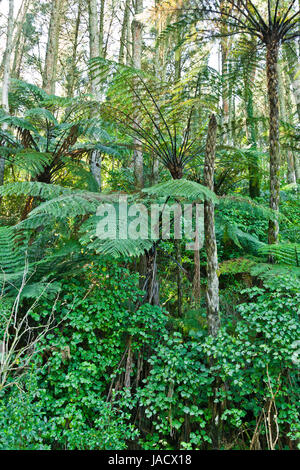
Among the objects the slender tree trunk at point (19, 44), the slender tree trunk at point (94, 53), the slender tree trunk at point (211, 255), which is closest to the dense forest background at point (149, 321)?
the slender tree trunk at point (211, 255)

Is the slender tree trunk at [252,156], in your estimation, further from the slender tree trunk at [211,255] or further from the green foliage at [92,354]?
the green foliage at [92,354]

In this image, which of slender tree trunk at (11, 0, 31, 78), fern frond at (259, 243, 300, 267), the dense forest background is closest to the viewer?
the dense forest background

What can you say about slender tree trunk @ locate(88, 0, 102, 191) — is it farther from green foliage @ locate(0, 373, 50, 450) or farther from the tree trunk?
green foliage @ locate(0, 373, 50, 450)

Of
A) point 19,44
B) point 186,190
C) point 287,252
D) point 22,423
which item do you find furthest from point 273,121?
point 19,44

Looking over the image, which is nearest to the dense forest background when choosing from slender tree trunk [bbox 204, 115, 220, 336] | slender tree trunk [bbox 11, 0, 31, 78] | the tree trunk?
slender tree trunk [bbox 204, 115, 220, 336]

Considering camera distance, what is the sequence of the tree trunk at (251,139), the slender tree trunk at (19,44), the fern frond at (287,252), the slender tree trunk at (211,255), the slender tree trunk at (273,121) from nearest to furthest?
1. the slender tree trunk at (211,255)
2. the fern frond at (287,252)
3. the slender tree trunk at (273,121)
4. the tree trunk at (251,139)
5. the slender tree trunk at (19,44)

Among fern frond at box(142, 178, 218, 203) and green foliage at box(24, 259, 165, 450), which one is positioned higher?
fern frond at box(142, 178, 218, 203)

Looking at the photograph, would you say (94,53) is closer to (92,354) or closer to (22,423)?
(92,354)

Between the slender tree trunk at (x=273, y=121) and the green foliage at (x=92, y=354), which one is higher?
the slender tree trunk at (x=273, y=121)

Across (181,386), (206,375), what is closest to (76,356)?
(181,386)

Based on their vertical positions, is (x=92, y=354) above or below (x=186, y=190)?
below

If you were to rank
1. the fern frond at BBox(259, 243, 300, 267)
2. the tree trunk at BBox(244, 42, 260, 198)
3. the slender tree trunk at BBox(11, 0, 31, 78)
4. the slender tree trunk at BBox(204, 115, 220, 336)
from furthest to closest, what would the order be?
the slender tree trunk at BBox(11, 0, 31, 78)
the tree trunk at BBox(244, 42, 260, 198)
the fern frond at BBox(259, 243, 300, 267)
the slender tree trunk at BBox(204, 115, 220, 336)

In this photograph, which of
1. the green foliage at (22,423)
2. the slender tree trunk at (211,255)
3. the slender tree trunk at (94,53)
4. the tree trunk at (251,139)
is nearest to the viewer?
the green foliage at (22,423)

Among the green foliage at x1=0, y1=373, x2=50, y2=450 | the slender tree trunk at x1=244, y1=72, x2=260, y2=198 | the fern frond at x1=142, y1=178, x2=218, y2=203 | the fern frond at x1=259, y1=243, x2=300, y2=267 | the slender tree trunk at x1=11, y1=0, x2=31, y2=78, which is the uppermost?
the slender tree trunk at x1=11, y1=0, x2=31, y2=78
